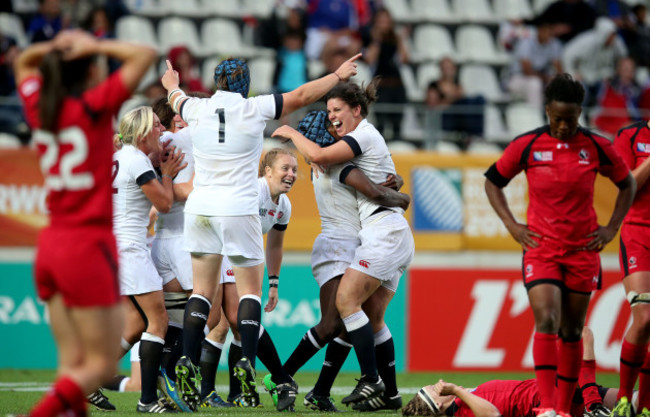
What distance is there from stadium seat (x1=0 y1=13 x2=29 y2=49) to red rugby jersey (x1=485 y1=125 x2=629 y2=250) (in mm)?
9830

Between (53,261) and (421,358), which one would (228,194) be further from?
(421,358)

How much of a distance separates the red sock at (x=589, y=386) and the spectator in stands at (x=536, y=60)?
838 centimetres

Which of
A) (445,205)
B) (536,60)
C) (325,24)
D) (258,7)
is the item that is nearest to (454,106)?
(445,205)

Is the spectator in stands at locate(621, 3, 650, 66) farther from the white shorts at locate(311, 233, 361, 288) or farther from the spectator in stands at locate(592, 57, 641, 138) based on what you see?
the white shorts at locate(311, 233, 361, 288)

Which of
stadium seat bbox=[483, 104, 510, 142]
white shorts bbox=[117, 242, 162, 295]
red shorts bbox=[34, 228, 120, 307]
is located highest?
stadium seat bbox=[483, 104, 510, 142]

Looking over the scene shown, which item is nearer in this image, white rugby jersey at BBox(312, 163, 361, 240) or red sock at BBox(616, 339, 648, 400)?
red sock at BBox(616, 339, 648, 400)

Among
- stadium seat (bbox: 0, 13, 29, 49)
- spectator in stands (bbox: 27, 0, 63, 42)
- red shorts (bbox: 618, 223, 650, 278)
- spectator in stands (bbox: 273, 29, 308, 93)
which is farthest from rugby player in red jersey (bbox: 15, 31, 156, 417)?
stadium seat (bbox: 0, 13, 29, 49)

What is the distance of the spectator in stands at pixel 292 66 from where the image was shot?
13.2m

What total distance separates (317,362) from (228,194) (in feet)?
18.9

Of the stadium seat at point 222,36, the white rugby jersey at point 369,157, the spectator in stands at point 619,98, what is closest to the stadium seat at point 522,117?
the spectator in stands at point 619,98

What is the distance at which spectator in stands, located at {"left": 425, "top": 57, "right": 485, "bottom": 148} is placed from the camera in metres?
12.8

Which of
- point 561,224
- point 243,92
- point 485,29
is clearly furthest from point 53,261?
point 485,29

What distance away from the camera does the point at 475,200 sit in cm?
1187

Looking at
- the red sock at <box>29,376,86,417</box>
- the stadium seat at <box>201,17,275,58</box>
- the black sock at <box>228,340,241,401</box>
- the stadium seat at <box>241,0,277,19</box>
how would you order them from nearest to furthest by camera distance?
the red sock at <box>29,376,86,417</box> < the black sock at <box>228,340,241,401</box> < the stadium seat at <box>201,17,275,58</box> < the stadium seat at <box>241,0,277,19</box>
